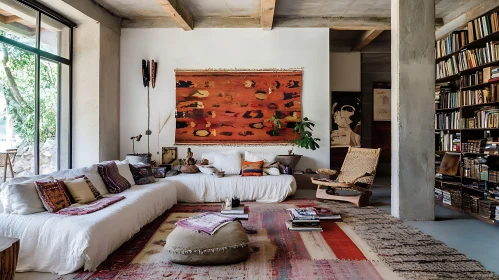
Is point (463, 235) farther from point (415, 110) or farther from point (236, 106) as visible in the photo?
point (236, 106)

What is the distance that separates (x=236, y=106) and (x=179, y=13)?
2.00 meters

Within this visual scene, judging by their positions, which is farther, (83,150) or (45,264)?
(83,150)

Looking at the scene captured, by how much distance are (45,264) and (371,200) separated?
4910 mm

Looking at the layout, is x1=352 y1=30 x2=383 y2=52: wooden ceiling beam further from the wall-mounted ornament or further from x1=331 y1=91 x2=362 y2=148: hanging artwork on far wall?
the wall-mounted ornament

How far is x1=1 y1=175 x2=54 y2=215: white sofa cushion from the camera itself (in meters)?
2.98

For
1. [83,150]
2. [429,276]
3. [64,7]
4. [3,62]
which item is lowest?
[429,276]

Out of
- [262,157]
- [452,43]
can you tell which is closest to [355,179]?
[262,157]

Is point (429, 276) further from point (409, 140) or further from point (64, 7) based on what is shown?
point (64, 7)

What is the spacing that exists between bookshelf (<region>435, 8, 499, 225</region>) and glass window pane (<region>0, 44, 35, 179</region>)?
6549 mm

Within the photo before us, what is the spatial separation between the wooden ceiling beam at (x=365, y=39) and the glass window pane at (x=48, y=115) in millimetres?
6215

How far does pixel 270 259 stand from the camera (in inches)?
117

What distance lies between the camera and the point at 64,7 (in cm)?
505

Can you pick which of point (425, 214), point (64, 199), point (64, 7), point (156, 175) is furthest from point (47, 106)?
point (425, 214)

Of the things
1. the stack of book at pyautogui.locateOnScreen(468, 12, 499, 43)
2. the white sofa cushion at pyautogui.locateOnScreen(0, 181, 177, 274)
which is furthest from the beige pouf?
→ the stack of book at pyautogui.locateOnScreen(468, 12, 499, 43)
